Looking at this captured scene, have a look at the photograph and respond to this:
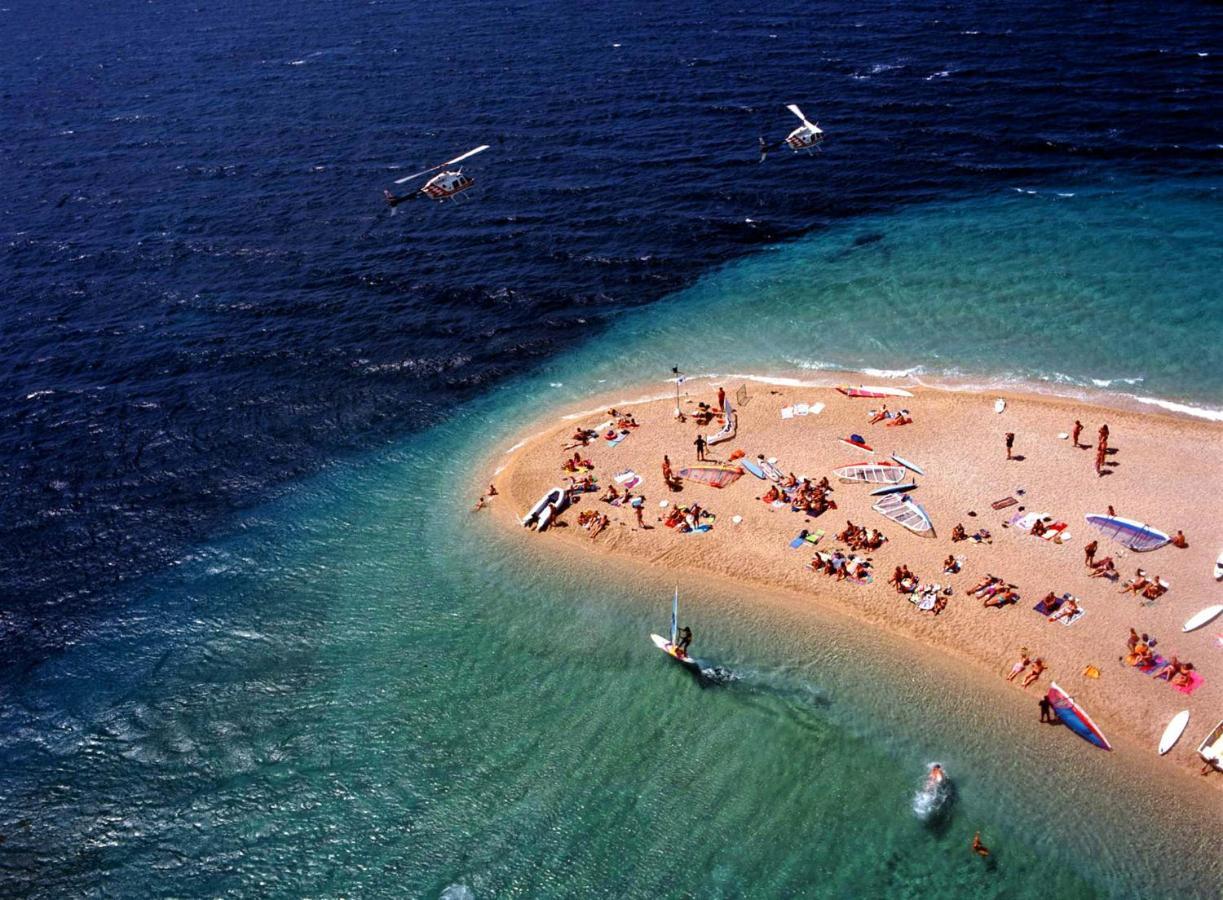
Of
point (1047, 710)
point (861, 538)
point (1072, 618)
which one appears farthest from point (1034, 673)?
point (861, 538)

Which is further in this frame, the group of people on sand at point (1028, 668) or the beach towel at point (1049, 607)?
the beach towel at point (1049, 607)

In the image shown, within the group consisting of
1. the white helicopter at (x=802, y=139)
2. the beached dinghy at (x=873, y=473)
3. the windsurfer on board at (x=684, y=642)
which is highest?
the white helicopter at (x=802, y=139)

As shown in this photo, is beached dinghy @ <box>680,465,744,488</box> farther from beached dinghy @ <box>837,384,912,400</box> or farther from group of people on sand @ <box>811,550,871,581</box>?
beached dinghy @ <box>837,384,912,400</box>

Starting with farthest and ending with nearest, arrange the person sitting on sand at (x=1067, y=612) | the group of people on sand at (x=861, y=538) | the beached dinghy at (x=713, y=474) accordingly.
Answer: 1. the beached dinghy at (x=713, y=474)
2. the group of people on sand at (x=861, y=538)
3. the person sitting on sand at (x=1067, y=612)

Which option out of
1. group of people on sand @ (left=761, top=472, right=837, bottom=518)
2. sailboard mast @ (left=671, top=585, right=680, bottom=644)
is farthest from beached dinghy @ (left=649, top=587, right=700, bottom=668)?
group of people on sand @ (left=761, top=472, right=837, bottom=518)

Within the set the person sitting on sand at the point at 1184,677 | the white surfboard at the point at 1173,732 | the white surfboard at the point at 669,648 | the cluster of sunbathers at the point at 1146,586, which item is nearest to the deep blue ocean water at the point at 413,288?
the white surfboard at the point at 669,648

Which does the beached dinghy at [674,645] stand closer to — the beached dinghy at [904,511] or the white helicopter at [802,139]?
the beached dinghy at [904,511]
